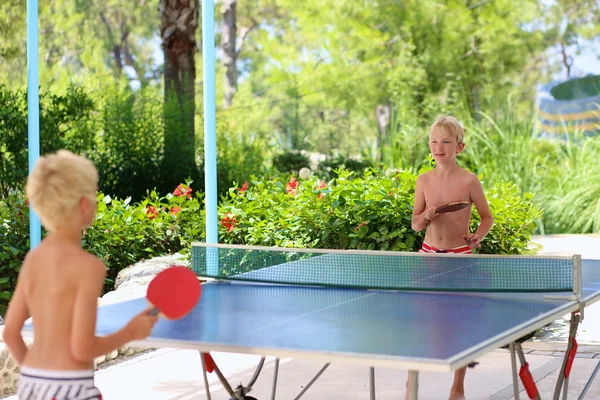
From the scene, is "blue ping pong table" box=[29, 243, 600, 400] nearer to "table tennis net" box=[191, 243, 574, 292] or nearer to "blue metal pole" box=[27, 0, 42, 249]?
"table tennis net" box=[191, 243, 574, 292]

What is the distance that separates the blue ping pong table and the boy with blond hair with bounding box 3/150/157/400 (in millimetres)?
386

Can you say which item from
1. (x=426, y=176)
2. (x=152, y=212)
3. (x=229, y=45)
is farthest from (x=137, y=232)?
(x=229, y=45)

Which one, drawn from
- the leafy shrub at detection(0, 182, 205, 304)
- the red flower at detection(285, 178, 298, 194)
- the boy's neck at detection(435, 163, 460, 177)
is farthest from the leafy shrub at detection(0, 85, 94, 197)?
the boy's neck at detection(435, 163, 460, 177)

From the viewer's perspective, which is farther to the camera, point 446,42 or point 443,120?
point 446,42

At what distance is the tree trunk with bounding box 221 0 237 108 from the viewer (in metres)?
28.6

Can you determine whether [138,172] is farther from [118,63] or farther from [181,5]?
[118,63]

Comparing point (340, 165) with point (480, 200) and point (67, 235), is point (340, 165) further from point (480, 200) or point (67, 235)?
point (67, 235)

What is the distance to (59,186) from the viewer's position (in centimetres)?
262

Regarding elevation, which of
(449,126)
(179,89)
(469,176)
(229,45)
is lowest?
(469,176)

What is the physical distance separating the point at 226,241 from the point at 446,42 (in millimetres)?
15222

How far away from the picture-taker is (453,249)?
5234mm

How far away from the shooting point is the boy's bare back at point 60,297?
2646 millimetres

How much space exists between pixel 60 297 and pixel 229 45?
27250mm

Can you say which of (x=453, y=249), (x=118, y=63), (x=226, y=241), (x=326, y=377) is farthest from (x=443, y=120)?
(x=118, y=63)
